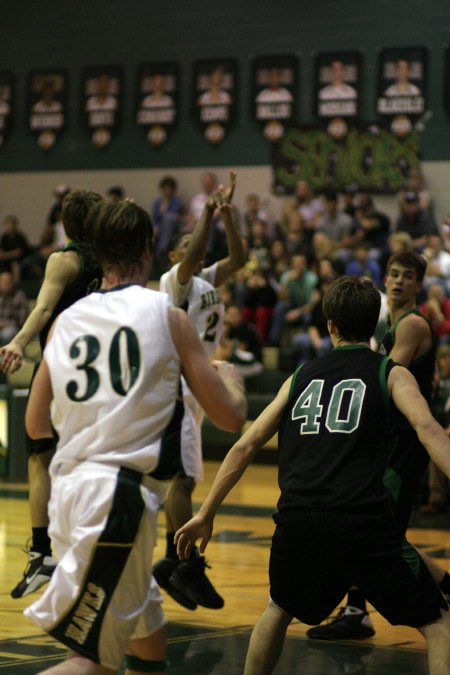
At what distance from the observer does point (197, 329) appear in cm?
615

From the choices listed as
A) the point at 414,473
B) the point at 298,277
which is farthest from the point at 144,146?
the point at 414,473

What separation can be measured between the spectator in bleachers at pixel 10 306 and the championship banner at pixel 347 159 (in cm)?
434

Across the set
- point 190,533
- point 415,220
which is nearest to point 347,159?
point 415,220

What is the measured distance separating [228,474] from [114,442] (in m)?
0.69

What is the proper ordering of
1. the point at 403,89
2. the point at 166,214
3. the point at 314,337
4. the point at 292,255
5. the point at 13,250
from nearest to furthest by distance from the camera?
the point at 314,337, the point at 292,255, the point at 403,89, the point at 166,214, the point at 13,250

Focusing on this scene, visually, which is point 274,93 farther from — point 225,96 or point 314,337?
point 314,337

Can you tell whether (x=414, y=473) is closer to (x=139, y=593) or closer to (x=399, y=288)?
(x=399, y=288)

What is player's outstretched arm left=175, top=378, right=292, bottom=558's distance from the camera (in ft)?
11.8

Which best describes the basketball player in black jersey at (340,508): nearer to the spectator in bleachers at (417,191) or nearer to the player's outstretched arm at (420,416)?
the player's outstretched arm at (420,416)

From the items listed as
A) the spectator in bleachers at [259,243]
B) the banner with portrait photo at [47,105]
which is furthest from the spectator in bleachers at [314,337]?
the banner with portrait photo at [47,105]

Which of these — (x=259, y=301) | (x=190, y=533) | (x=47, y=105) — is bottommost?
(x=259, y=301)

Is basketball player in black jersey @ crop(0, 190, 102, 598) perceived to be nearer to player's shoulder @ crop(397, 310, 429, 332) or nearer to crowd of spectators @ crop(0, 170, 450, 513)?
player's shoulder @ crop(397, 310, 429, 332)

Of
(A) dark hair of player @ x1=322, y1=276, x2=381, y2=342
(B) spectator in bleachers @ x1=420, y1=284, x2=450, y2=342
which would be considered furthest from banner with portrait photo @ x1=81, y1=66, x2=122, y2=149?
(A) dark hair of player @ x1=322, y1=276, x2=381, y2=342

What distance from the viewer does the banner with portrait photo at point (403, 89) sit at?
Answer: 55.7ft
